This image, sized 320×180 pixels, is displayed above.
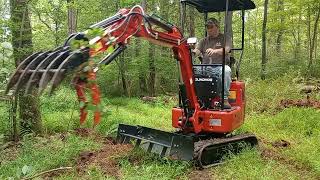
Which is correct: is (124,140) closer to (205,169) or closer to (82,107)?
(205,169)

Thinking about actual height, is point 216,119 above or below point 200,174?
above

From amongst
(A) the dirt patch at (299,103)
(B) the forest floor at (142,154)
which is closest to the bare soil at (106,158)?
(B) the forest floor at (142,154)

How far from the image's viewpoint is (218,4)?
789 centimetres

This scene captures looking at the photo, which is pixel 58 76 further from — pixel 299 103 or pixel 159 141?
pixel 299 103

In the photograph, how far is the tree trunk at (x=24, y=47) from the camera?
7.66 meters

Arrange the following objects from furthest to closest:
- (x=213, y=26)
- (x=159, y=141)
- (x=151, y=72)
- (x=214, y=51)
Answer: (x=151, y=72), (x=213, y=26), (x=214, y=51), (x=159, y=141)

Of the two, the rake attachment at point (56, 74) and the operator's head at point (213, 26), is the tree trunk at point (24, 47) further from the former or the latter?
the rake attachment at point (56, 74)

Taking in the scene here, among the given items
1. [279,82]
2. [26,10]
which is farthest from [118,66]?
[26,10]

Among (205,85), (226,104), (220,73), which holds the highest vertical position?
(220,73)

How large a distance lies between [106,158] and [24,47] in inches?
109

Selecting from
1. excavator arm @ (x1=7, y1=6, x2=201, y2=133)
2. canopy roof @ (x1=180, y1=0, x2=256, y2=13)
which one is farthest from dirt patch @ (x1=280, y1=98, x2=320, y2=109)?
excavator arm @ (x1=7, y1=6, x2=201, y2=133)

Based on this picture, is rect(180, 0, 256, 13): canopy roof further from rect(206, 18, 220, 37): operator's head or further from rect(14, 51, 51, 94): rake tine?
rect(14, 51, 51, 94): rake tine

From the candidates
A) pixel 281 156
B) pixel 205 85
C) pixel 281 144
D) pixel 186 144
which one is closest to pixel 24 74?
pixel 186 144

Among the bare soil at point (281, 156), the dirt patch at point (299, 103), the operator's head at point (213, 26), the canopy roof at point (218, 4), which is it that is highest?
the canopy roof at point (218, 4)
